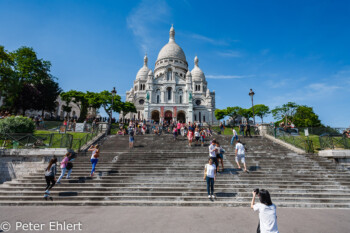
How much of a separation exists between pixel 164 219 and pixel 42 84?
34.6 metres

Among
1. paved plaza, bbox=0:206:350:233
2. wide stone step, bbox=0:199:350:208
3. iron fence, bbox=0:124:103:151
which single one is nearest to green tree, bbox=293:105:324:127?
wide stone step, bbox=0:199:350:208

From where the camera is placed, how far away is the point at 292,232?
137 inches

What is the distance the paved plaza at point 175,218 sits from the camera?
3.66m

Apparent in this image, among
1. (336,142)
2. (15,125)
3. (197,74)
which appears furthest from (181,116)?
(336,142)

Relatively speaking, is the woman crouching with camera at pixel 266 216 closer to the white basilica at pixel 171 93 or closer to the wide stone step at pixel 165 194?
the wide stone step at pixel 165 194

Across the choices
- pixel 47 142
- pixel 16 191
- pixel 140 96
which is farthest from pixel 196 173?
pixel 140 96

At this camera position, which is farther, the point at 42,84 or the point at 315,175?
the point at 42,84

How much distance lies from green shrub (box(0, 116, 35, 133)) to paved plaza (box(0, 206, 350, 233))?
7754mm

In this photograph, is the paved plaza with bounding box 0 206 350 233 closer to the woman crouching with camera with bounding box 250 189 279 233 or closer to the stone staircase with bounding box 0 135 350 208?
the stone staircase with bounding box 0 135 350 208

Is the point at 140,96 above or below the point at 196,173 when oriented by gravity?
above

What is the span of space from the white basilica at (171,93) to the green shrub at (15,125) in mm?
23361

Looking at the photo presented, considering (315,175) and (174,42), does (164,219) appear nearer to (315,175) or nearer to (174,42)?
(315,175)

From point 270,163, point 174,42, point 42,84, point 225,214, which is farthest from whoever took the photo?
point 174,42

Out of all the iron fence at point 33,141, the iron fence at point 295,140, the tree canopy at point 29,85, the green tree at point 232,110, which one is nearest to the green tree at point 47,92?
the tree canopy at point 29,85
